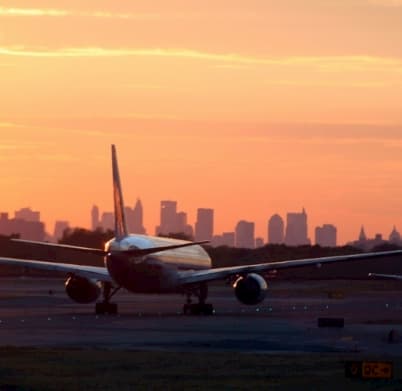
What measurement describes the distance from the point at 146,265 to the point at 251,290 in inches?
191

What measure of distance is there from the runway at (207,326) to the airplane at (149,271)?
101 centimetres

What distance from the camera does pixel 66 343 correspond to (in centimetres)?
4541

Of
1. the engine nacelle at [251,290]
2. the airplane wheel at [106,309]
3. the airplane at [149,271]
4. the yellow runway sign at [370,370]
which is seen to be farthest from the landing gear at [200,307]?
the yellow runway sign at [370,370]

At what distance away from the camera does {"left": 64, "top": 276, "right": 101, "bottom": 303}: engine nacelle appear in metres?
75.3

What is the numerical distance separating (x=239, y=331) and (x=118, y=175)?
75.4 ft

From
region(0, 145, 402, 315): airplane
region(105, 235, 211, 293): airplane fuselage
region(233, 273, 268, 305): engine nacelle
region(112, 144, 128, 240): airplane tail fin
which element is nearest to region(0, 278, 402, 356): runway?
region(233, 273, 268, 305): engine nacelle

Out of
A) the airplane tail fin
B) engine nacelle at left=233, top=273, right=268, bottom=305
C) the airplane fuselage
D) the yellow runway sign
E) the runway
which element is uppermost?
the airplane tail fin

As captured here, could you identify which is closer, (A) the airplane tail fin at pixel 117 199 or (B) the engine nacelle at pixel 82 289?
(A) the airplane tail fin at pixel 117 199

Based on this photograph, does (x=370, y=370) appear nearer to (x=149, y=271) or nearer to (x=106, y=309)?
(x=106, y=309)

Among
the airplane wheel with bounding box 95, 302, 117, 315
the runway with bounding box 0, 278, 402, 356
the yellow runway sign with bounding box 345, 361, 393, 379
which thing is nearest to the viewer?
the yellow runway sign with bounding box 345, 361, 393, 379

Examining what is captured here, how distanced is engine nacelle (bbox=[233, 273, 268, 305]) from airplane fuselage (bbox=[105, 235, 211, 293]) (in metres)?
3.44

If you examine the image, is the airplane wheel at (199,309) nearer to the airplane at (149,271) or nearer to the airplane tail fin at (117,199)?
the airplane at (149,271)

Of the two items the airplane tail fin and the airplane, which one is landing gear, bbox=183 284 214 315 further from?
the airplane tail fin

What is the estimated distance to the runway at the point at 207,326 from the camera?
45.3 m
